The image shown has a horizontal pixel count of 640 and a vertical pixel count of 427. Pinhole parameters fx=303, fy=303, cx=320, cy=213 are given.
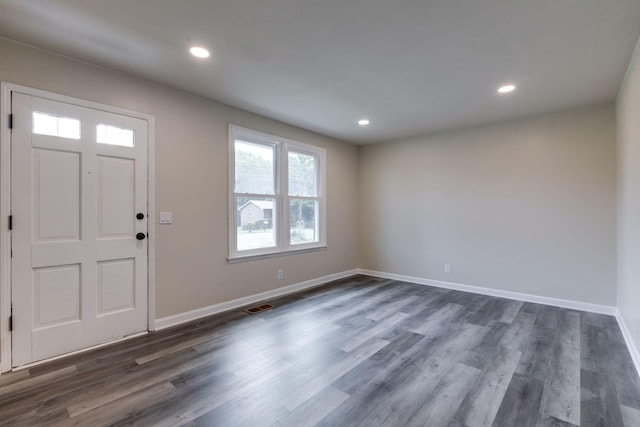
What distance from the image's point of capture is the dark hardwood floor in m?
1.82

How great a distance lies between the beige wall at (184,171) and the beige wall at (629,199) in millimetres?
3744

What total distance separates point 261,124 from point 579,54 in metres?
3.39

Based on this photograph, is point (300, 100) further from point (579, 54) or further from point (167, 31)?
point (579, 54)

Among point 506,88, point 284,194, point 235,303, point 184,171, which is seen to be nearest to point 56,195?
point 184,171

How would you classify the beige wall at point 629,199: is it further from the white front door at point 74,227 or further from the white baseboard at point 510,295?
the white front door at point 74,227

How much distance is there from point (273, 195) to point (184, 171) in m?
1.34

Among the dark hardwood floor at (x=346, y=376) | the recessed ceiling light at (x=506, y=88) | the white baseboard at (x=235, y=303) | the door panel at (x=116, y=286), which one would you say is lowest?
the dark hardwood floor at (x=346, y=376)

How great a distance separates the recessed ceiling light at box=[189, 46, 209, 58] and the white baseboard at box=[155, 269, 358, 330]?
102 inches

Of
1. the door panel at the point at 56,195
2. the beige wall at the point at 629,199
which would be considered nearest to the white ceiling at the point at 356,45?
the beige wall at the point at 629,199

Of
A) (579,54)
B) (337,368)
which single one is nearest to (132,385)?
(337,368)

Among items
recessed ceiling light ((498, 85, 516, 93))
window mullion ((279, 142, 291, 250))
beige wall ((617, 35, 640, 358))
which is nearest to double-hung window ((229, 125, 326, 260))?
window mullion ((279, 142, 291, 250))

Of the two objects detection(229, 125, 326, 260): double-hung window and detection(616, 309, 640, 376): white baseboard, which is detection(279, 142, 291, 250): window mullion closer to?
detection(229, 125, 326, 260): double-hung window

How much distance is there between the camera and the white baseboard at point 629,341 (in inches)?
93.1

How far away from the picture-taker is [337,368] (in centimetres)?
236
